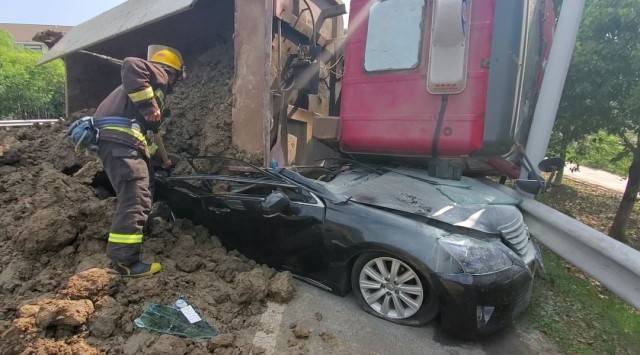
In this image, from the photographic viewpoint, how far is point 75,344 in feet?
Answer: 7.38

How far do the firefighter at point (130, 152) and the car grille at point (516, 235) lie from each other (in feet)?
8.55

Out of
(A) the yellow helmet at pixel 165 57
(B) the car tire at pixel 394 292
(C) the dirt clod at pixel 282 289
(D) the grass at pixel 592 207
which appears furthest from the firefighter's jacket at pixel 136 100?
(D) the grass at pixel 592 207

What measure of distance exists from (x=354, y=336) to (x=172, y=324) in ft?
3.88

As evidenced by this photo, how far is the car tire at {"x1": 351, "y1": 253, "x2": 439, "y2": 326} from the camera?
104 inches

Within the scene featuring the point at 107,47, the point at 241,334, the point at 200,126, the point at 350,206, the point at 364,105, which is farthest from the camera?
the point at 107,47

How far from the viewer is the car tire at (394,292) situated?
2641 millimetres

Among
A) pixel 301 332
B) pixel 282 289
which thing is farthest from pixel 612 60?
pixel 301 332

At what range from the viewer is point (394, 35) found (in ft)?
11.2

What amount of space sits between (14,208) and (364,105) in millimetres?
3289

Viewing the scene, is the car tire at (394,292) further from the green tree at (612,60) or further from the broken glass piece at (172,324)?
the green tree at (612,60)

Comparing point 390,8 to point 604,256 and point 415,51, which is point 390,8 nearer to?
point 415,51

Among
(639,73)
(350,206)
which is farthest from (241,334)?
(639,73)

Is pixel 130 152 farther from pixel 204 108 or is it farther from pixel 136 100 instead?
pixel 204 108

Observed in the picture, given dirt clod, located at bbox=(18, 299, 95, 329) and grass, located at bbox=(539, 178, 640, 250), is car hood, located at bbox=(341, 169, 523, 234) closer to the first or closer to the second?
dirt clod, located at bbox=(18, 299, 95, 329)
